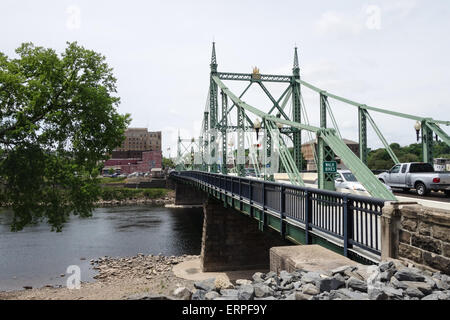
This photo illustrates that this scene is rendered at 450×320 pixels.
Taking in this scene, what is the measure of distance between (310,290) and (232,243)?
2153 cm

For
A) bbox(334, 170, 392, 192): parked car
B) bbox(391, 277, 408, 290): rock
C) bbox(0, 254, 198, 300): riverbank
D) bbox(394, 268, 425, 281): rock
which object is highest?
bbox(334, 170, 392, 192): parked car

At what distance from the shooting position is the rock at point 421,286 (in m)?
4.25

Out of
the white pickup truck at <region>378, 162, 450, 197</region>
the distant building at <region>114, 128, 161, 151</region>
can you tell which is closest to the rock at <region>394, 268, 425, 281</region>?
the white pickup truck at <region>378, 162, 450, 197</region>

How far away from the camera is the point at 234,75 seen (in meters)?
38.4

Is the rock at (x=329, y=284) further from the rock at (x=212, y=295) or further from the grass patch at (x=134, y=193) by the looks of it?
the grass patch at (x=134, y=193)

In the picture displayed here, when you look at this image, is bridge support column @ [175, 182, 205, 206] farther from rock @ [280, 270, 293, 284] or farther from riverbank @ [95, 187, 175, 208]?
rock @ [280, 270, 293, 284]

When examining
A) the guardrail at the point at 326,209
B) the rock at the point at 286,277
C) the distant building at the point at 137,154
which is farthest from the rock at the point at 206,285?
the distant building at the point at 137,154

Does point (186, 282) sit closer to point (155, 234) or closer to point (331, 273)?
point (155, 234)

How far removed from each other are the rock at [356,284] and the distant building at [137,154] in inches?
4485

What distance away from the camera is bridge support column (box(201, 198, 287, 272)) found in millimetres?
24500

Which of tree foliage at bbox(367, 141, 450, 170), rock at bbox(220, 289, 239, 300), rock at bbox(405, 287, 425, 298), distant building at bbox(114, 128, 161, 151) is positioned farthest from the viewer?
distant building at bbox(114, 128, 161, 151)

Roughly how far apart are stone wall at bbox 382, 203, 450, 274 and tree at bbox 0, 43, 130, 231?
633 inches

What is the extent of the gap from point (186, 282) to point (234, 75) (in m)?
23.7
